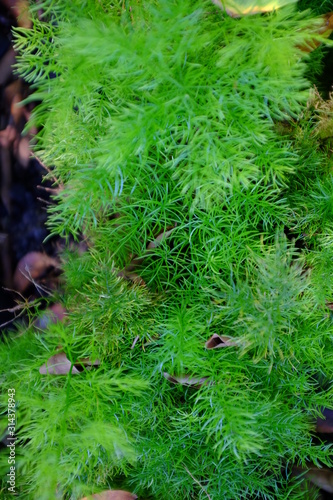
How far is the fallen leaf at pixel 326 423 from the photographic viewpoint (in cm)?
96

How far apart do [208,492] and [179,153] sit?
2.14ft

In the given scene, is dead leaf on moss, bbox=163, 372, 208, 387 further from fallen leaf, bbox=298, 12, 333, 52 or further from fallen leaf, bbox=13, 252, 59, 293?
fallen leaf, bbox=298, 12, 333, 52

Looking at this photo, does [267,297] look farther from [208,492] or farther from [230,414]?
[208,492]

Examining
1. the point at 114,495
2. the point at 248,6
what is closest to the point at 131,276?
the point at 114,495

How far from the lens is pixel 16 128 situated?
1266 millimetres

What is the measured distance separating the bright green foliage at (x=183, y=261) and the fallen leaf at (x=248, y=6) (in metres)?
0.02

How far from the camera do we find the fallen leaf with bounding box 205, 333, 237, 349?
0.83 meters

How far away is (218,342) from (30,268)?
629 millimetres

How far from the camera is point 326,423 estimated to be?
0.96m

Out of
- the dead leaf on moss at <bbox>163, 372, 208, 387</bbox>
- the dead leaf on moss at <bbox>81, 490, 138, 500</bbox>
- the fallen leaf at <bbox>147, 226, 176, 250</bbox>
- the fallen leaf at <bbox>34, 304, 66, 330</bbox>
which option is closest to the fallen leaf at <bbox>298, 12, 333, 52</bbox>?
the fallen leaf at <bbox>147, 226, 176, 250</bbox>

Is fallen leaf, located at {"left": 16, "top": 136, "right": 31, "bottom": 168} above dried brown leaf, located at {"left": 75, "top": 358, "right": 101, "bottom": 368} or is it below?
above

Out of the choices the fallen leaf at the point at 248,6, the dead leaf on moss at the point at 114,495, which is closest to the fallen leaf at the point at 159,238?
the fallen leaf at the point at 248,6

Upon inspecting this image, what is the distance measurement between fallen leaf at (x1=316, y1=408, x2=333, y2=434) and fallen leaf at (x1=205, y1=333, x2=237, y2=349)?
306 millimetres

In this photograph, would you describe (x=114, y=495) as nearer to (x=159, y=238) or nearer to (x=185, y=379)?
(x=185, y=379)
